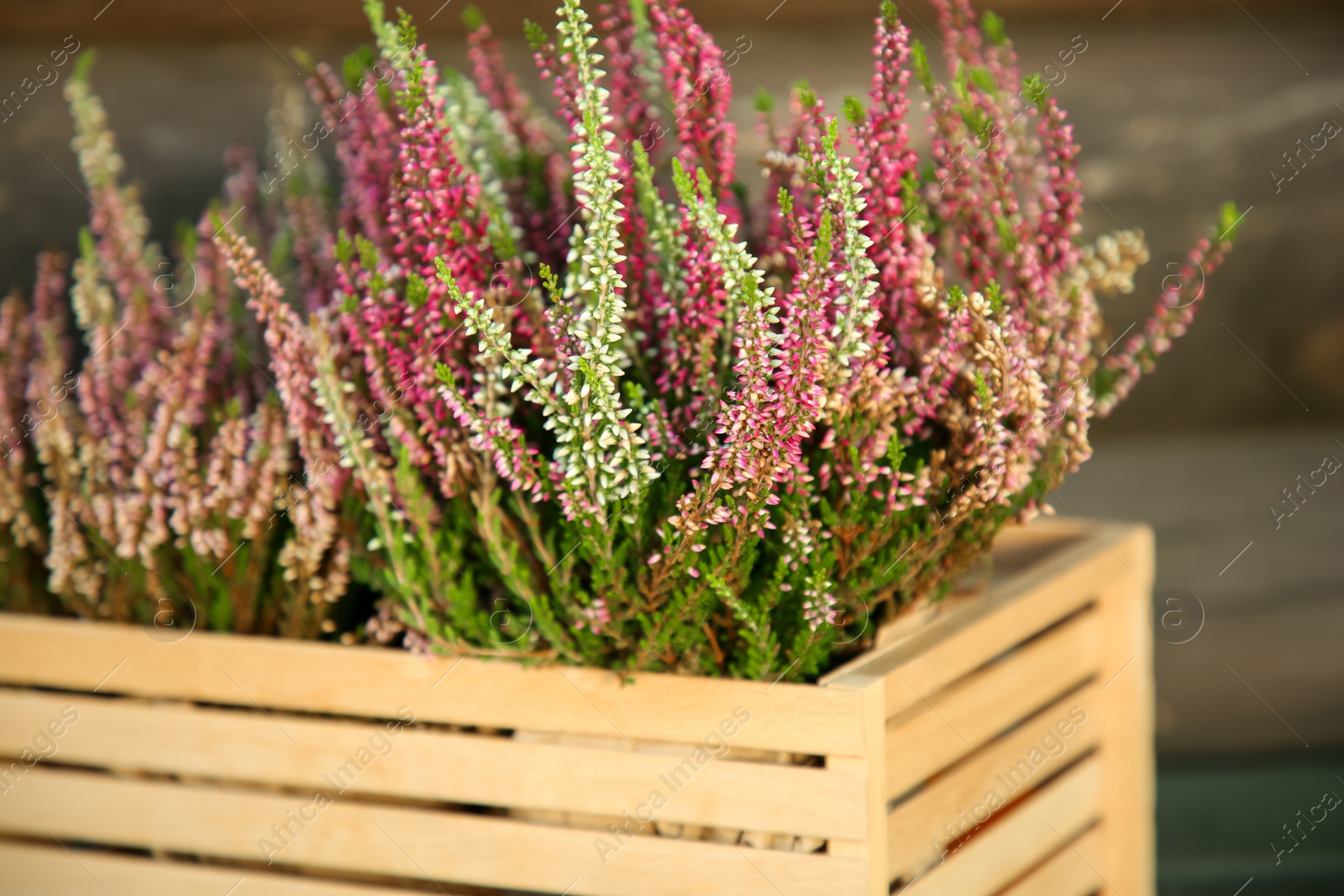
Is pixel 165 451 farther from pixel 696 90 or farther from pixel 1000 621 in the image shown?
pixel 1000 621

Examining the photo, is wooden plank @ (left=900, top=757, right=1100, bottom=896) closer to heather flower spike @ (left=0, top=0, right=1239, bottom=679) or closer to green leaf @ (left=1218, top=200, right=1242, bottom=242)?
heather flower spike @ (left=0, top=0, right=1239, bottom=679)

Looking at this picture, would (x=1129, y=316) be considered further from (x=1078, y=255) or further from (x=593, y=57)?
(x=593, y=57)

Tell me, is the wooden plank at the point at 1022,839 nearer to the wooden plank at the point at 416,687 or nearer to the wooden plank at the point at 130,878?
the wooden plank at the point at 416,687

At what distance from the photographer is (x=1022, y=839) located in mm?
1238

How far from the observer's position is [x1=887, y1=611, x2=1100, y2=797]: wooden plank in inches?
41.8

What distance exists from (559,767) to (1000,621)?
1.54 feet

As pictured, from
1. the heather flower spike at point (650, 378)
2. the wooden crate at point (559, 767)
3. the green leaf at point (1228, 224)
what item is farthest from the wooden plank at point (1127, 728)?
the green leaf at point (1228, 224)

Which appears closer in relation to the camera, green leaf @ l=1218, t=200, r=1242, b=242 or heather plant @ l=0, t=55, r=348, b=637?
green leaf @ l=1218, t=200, r=1242, b=242

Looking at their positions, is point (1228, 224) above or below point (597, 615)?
above

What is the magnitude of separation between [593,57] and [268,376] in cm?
65

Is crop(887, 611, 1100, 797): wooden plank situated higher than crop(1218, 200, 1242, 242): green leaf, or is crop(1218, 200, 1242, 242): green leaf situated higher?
crop(1218, 200, 1242, 242): green leaf

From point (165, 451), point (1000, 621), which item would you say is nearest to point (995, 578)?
point (1000, 621)

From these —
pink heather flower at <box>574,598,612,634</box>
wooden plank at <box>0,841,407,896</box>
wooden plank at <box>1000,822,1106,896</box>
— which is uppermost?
pink heather flower at <box>574,598,612,634</box>

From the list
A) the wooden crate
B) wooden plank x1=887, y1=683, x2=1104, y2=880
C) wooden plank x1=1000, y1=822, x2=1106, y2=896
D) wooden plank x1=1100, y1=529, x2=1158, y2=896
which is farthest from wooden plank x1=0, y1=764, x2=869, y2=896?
wooden plank x1=1100, y1=529, x2=1158, y2=896
